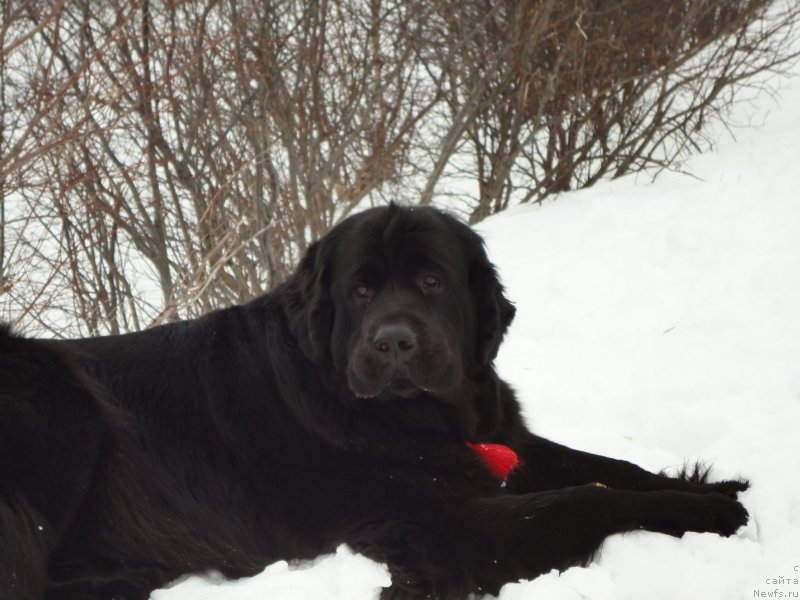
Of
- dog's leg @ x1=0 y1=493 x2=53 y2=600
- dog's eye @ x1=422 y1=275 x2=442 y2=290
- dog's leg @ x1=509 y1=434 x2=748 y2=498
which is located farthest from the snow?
dog's eye @ x1=422 y1=275 x2=442 y2=290

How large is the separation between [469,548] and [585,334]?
10.8 ft

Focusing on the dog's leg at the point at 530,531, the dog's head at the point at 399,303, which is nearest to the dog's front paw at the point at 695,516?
the dog's leg at the point at 530,531

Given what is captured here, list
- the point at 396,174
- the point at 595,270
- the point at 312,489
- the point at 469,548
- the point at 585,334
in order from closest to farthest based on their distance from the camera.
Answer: the point at 469,548, the point at 312,489, the point at 585,334, the point at 595,270, the point at 396,174

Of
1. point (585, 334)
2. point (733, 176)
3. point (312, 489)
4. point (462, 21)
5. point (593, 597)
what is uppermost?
point (462, 21)

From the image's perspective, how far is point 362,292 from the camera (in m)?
3.30

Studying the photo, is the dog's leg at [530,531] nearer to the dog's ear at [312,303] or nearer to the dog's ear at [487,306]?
the dog's ear at [487,306]

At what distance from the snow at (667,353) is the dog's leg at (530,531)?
0.08m

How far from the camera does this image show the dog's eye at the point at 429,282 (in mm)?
3293

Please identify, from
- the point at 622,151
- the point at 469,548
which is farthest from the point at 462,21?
the point at 469,548

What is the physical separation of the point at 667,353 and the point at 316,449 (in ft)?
9.37

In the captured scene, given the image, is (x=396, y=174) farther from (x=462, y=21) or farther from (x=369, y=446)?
(x=369, y=446)

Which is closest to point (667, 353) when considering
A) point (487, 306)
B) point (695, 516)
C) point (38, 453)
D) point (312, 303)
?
point (487, 306)

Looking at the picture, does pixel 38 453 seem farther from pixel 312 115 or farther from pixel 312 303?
pixel 312 115

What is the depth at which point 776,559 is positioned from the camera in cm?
261
